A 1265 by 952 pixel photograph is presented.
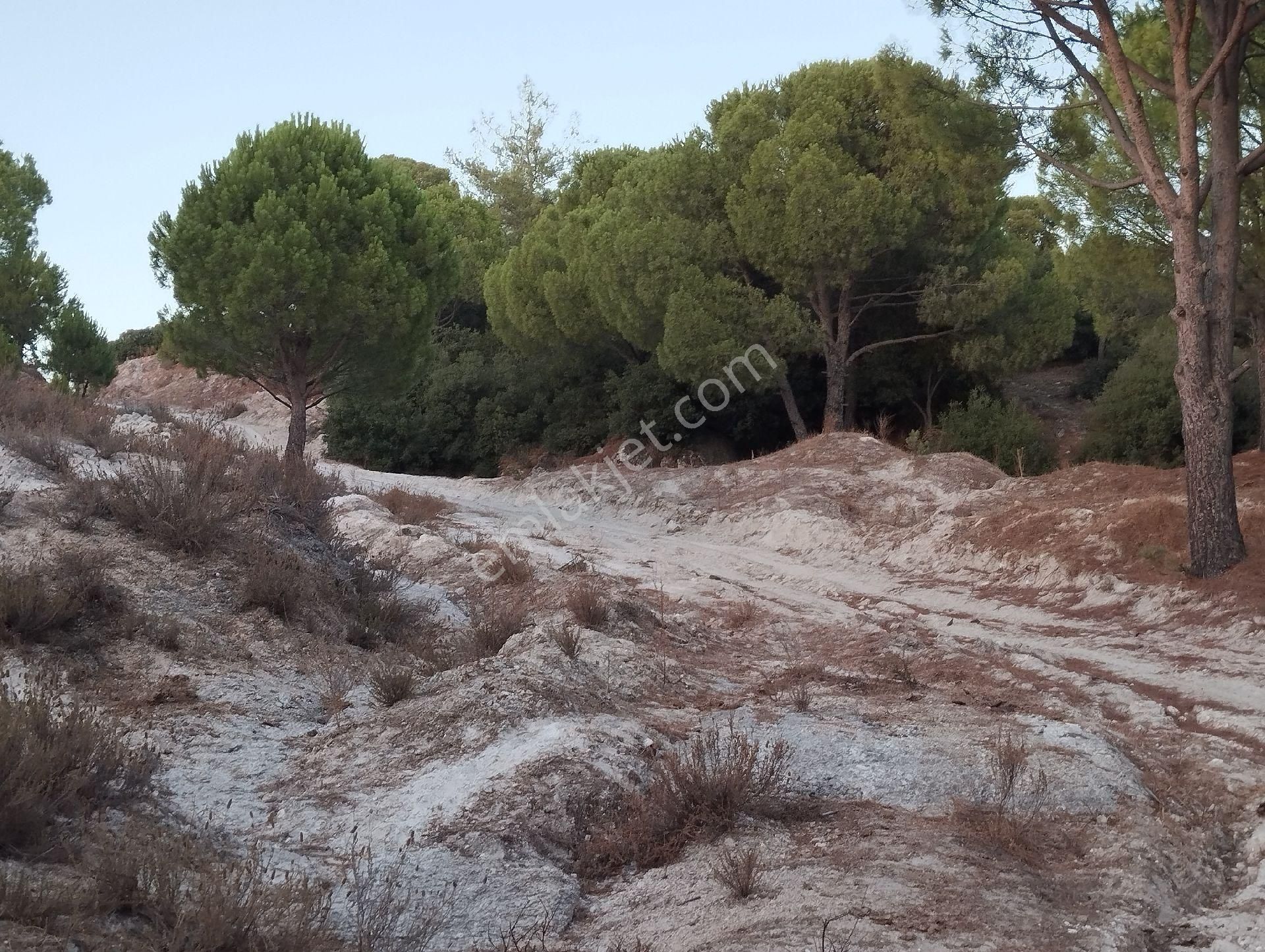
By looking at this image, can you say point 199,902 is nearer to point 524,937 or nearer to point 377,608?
point 524,937

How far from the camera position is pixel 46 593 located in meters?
5.86

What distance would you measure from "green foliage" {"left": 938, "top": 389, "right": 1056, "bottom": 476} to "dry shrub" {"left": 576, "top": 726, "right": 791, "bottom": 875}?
58.2ft

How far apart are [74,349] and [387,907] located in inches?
1170

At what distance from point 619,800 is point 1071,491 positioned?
11.7m

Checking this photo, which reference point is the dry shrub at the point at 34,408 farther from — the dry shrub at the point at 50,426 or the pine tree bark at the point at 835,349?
the pine tree bark at the point at 835,349

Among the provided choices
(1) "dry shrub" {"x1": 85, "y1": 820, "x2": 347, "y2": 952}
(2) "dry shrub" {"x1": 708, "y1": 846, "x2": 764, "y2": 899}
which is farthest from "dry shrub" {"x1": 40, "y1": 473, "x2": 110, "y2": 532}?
(2) "dry shrub" {"x1": 708, "y1": 846, "x2": 764, "y2": 899}

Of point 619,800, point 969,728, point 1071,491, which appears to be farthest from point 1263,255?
point 619,800

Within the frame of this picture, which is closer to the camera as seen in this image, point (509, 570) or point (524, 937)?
point (524, 937)

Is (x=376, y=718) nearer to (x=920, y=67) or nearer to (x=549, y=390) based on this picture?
(x=920, y=67)

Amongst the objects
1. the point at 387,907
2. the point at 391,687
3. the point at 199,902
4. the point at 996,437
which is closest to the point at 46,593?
the point at 391,687

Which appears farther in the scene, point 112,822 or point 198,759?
point 198,759

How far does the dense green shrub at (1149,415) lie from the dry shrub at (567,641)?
18085 millimetres

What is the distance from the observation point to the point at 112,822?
4008mm

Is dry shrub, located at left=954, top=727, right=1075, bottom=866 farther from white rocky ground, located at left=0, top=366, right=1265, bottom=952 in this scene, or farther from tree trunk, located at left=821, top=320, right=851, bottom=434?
tree trunk, located at left=821, top=320, right=851, bottom=434
